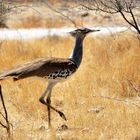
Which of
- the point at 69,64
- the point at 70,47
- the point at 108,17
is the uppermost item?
the point at 69,64

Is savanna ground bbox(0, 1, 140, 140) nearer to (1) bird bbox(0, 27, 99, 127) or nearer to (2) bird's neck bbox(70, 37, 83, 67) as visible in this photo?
(1) bird bbox(0, 27, 99, 127)

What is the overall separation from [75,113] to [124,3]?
1.45 m

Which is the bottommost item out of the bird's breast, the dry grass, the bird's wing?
the dry grass

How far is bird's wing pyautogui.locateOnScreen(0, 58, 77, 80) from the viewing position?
544 cm

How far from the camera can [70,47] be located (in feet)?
35.2

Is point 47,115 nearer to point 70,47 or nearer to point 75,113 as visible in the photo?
point 75,113

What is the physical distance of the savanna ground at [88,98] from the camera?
5.77 m

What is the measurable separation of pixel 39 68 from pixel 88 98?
58.3 inches

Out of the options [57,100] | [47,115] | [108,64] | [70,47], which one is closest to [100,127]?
[47,115]

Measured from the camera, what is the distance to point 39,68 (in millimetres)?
5758

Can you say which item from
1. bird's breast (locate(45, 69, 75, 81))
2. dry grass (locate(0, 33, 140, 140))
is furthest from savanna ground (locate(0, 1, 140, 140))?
bird's breast (locate(45, 69, 75, 81))

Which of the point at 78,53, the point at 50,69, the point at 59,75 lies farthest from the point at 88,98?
the point at 50,69

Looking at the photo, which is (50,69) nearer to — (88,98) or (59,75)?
(59,75)

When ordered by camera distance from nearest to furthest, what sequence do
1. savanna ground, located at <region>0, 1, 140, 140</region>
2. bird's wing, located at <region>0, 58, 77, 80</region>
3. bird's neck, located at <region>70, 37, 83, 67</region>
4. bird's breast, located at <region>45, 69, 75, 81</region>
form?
bird's wing, located at <region>0, 58, 77, 80</region> < savanna ground, located at <region>0, 1, 140, 140</region> < bird's breast, located at <region>45, 69, 75, 81</region> < bird's neck, located at <region>70, 37, 83, 67</region>
